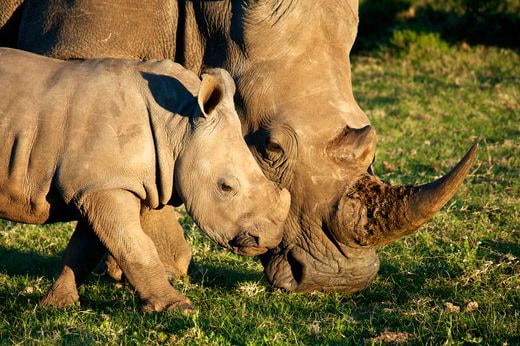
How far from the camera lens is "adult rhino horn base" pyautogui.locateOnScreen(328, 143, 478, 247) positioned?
20.6 feet

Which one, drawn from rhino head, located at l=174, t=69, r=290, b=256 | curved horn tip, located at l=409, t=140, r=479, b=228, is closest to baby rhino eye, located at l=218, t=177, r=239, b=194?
rhino head, located at l=174, t=69, r=290, b=256

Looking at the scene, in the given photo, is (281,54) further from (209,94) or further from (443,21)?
(443,21)

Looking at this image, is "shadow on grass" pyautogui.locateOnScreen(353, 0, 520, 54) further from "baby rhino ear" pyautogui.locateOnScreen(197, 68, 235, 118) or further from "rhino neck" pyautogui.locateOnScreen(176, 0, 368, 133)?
"baby rhino ear" pyautogui.locateOnScreen(197, 68, 235, 118)

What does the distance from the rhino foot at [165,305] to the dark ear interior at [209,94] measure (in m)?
1.02

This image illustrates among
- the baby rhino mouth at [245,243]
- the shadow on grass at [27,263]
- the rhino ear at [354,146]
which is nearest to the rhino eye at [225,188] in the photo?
the baby rhino mouth at [245,243]

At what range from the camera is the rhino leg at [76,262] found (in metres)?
6.25

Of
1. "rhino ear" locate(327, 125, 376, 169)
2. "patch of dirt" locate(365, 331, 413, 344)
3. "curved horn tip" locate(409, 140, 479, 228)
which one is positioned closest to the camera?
"patch of dirt" locate(365, 331, 413, 344)

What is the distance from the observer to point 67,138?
5.87 meters

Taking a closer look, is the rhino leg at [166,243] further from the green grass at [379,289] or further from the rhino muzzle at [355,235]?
the rhino muzzle at [355,235]

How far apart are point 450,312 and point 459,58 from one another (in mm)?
9259

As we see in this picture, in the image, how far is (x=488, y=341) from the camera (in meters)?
5.63

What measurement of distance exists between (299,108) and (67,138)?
1409mm

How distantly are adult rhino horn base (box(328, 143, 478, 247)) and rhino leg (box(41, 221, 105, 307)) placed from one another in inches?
54.7

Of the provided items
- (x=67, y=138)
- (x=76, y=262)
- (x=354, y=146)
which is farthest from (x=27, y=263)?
(x=354, y=146)
